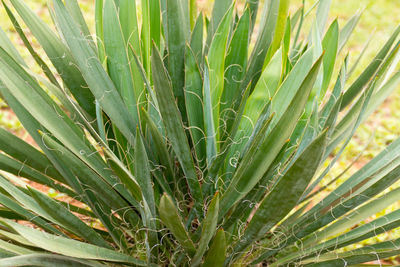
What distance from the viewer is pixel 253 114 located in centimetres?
151

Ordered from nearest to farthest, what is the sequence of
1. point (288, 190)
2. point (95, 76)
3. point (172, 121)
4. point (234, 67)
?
point (288, 190)
point (172, 121)
point (95, 76)
point (234, 67)

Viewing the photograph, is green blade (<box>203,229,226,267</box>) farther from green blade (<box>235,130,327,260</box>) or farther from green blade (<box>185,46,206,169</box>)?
green blade (<box>185,46,206,169</box>)

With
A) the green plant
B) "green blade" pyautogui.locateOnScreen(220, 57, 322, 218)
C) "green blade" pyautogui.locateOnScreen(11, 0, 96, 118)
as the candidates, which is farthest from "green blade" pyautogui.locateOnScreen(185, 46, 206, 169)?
"green blade" pyautogui.locateOnScreen(11, 0, 96, 118)

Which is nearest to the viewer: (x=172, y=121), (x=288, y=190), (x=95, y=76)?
(x=288, y=190)

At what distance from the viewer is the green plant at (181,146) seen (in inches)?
52.0

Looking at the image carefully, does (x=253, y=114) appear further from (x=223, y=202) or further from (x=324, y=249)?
(x=324, y=249)

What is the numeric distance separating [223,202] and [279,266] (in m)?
0.42

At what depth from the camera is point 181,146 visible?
141 cm

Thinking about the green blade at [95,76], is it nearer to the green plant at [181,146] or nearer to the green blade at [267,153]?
the green plant at [181,146]

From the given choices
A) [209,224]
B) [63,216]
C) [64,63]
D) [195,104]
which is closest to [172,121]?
[195,104]

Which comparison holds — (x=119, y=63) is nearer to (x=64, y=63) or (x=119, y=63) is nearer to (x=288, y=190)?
(x=64, y=63)

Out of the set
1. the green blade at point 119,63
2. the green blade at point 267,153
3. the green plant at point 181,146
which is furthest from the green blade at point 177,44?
the green blade at point 267,153

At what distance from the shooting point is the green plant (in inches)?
52.0

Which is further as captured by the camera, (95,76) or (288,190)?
(95,76)
